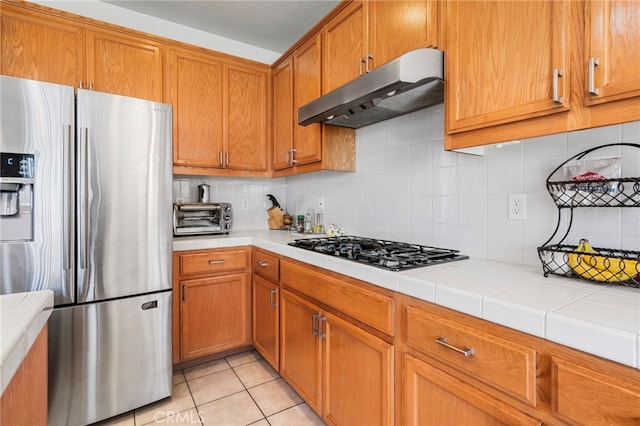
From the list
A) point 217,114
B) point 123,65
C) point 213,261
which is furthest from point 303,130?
point 123,65

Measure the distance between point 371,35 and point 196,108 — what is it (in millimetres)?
1474

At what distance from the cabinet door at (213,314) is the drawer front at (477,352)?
4.97 feet

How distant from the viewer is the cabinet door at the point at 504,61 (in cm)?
97

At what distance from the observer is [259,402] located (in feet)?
6.04

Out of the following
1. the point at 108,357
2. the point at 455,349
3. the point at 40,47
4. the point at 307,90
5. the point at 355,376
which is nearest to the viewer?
the point at 455,349

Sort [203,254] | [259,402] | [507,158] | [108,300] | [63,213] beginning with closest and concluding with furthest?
1. [507,158]
2. [63,213]
3. [108,300]
4. [259,402]
5. [203,254]

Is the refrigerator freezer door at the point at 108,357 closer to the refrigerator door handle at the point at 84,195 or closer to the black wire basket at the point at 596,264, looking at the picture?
the refrigerator door handle at the point at 84,195

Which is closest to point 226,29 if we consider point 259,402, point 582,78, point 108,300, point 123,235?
point 123,235

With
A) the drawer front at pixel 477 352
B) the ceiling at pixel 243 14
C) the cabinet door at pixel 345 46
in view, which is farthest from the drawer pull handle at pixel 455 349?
the ceiling at pixel 243 14

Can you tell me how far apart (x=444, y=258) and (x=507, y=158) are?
517 mm

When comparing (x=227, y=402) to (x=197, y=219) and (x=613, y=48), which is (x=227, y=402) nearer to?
(x=197, y=219)

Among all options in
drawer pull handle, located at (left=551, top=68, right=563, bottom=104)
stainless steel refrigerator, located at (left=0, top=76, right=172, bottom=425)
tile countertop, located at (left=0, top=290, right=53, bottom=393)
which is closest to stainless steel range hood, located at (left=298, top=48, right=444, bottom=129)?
drawer pull handle, located at (left=551, top=68, right=563, bottom=104)

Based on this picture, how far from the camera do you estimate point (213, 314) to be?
223 cm

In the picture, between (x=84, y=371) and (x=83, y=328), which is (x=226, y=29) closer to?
(x=83, y=328)
